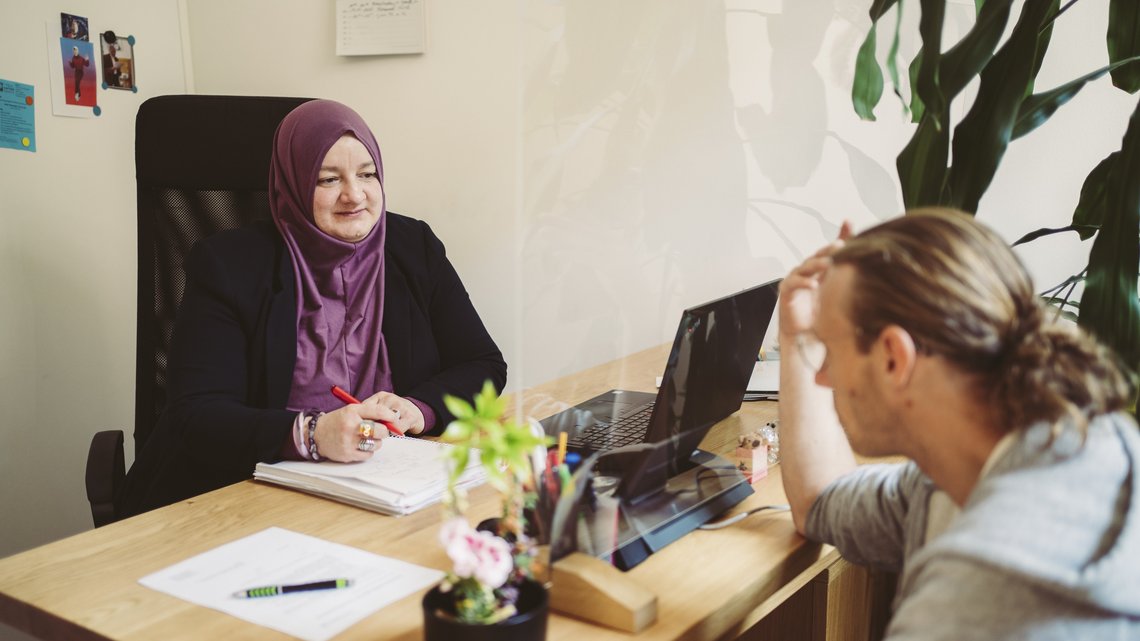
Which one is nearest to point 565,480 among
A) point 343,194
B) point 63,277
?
point 343,194

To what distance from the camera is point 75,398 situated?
7.62 ft

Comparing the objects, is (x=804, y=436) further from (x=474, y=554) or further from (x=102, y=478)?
(x=102, y=478)

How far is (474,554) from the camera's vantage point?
0.67m

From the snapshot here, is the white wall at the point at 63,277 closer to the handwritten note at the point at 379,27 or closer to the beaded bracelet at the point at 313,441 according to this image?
the handwritten note at the point at 379,27

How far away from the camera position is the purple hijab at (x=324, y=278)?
1694 mm

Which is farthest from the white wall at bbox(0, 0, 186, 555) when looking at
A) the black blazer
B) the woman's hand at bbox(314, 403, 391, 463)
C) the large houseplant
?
the large houseplant

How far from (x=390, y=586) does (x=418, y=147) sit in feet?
5.15

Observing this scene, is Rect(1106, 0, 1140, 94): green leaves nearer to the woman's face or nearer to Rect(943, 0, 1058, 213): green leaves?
Rect(943, 0, 1058, 213): green leaves

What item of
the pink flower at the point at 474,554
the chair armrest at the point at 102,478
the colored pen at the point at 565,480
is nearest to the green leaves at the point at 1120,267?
the colored pen at the point at 565,480

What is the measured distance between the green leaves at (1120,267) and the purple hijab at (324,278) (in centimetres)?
122

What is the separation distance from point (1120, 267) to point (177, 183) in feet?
5.61

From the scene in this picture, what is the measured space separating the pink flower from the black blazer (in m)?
0.75

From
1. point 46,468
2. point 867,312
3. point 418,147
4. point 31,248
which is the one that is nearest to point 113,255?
point 31,248

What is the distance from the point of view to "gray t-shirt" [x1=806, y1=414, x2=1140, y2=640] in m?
0.62
